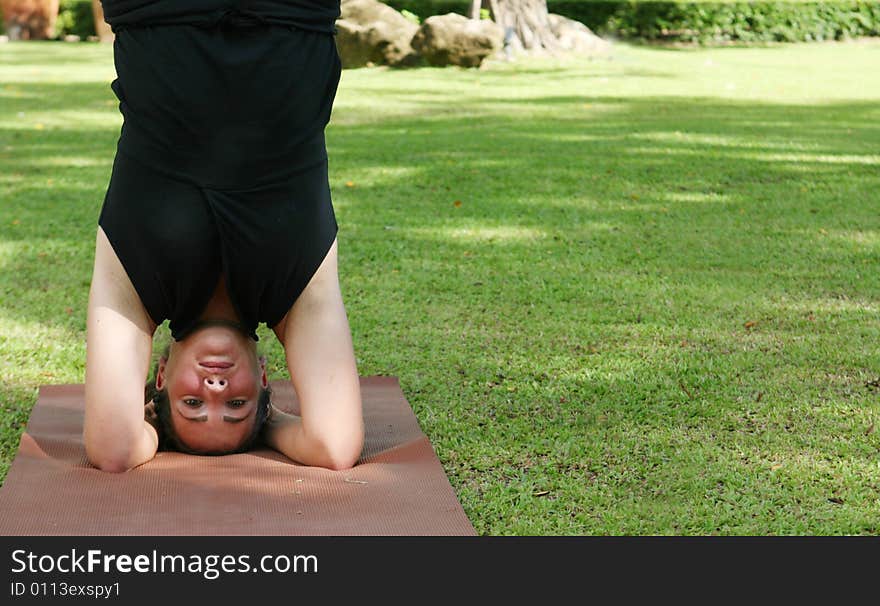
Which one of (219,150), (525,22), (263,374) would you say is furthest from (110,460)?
(525,22)

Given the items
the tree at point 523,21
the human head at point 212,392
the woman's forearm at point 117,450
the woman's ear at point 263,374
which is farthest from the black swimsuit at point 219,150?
the tree at point 523,21

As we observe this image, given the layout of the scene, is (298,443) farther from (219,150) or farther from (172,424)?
(219,150)

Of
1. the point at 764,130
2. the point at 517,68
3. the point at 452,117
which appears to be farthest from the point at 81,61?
the point at 764,130

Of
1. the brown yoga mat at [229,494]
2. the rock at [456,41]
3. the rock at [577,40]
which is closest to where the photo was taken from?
the brown yoga mat at [229,494]

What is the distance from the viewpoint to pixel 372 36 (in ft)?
47.9

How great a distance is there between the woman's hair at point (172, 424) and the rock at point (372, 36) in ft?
36.8

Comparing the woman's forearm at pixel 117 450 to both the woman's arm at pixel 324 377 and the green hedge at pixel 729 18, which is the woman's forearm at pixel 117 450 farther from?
the green hedge at pixel 729 18

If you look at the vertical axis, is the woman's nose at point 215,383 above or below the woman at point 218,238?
below

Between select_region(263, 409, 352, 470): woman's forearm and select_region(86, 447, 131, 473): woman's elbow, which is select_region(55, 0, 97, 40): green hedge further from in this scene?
select_region(86, 447, 131, 473): woman's elbow

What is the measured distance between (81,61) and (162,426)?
43.6 ft

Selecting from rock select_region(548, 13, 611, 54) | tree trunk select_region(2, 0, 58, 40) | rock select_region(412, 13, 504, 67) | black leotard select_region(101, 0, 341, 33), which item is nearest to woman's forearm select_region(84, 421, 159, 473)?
black leotard select_region(101, 0, 341, 33)

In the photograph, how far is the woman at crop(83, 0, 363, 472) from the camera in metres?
3.29

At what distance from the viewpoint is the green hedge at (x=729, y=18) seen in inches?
800
